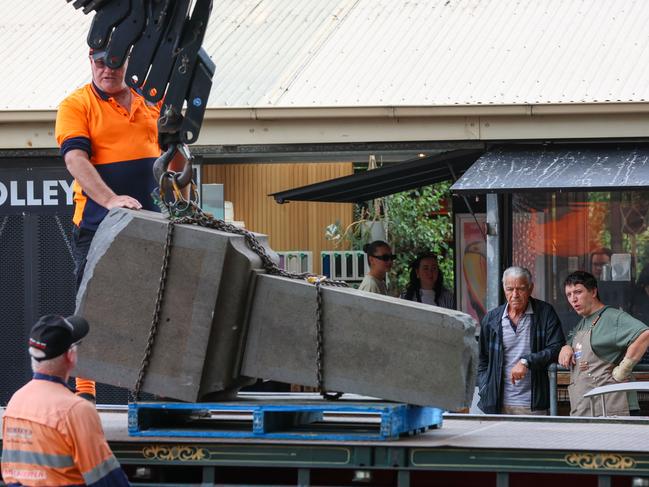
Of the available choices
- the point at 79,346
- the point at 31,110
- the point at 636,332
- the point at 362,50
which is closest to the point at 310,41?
the point at 362,50

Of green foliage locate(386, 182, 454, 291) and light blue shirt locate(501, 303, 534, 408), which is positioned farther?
green foliage locate(386, 182, 454, 291)

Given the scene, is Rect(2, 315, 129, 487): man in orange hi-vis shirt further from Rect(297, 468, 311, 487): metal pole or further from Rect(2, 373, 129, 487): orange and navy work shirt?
Rect(297, 468, 311, 487): metal pole

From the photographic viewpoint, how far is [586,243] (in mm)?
11250

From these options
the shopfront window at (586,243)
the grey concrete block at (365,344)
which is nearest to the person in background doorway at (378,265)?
the shopfront window at (586,243)

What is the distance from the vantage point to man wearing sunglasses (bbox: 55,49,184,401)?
6.95m

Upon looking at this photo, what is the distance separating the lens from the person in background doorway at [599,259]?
11.2m

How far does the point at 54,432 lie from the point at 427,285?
7667 mm

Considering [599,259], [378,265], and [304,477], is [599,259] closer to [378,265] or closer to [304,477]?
[378,265]

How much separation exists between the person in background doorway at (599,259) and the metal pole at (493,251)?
0.95m

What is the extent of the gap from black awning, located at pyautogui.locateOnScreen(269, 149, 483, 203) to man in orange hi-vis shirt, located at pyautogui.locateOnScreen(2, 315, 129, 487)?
6.33 meters

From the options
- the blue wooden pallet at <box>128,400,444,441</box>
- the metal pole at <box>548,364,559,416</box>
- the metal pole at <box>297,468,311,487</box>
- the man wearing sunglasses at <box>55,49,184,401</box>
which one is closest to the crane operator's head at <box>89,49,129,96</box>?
the man wearing sunglasses at <box>55,49,184,401</box>

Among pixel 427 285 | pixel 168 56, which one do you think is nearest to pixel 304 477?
pixel 168 56

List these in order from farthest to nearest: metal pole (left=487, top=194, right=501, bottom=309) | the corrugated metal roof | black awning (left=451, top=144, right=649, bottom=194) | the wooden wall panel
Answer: the wooden wall panel, the corrugated metal roof, metal pole (left=487, top=194, right=501, bottom=309), black awning (left=451, top=144, right=649, bottom=194)

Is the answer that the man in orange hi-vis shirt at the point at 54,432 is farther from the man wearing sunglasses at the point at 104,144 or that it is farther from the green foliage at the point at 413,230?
the green foliage at the point at 413,230
